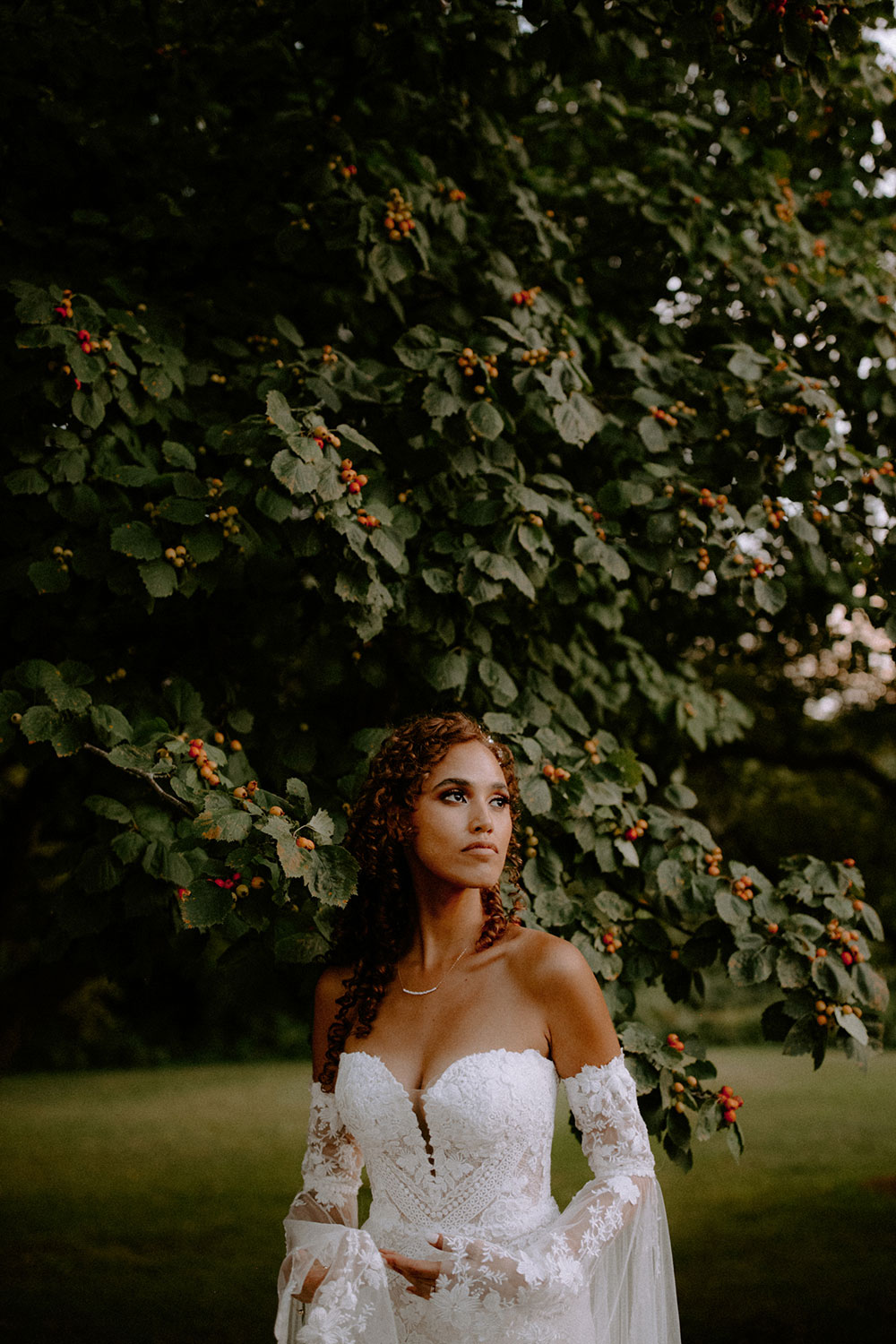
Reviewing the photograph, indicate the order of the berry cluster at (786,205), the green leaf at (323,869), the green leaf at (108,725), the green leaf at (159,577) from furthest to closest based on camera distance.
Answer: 1. the berry cluster at (786,205)
2. the green leaf at (159,577)
3. the green leaf at (108,725)
4. the green leaf at (323,869)

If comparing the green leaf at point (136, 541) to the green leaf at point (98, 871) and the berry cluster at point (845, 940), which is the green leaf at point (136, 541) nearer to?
the green leaf at point (98, 871)

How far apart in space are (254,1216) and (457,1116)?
6.42m

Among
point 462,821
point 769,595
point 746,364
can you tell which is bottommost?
point 462,821

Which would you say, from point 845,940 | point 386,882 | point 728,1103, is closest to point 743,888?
point 845,940

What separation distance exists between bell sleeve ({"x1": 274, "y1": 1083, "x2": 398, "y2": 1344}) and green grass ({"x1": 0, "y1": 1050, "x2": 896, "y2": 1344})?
95 centimetres

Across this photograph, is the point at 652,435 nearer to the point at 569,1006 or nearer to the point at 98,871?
the point at 569,1006

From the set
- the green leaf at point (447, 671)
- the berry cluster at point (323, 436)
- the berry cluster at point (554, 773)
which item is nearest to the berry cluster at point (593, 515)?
the green leaf at point (447, 671)

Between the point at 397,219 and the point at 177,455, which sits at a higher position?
the point at 397,219

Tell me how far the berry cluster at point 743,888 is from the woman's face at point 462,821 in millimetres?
932

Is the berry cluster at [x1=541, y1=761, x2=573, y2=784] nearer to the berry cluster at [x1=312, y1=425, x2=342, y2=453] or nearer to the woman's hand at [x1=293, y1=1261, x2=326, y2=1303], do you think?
the berry cluster at [x1=312, y1=425, x2=342, y2=453]

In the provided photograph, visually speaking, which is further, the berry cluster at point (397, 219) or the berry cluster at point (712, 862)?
the berry cluster at point (397, 219)

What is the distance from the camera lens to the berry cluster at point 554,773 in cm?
288

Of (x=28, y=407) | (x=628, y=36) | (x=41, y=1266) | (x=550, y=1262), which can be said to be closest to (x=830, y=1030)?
(x=550, y=1262)

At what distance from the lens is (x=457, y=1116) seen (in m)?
2.02
